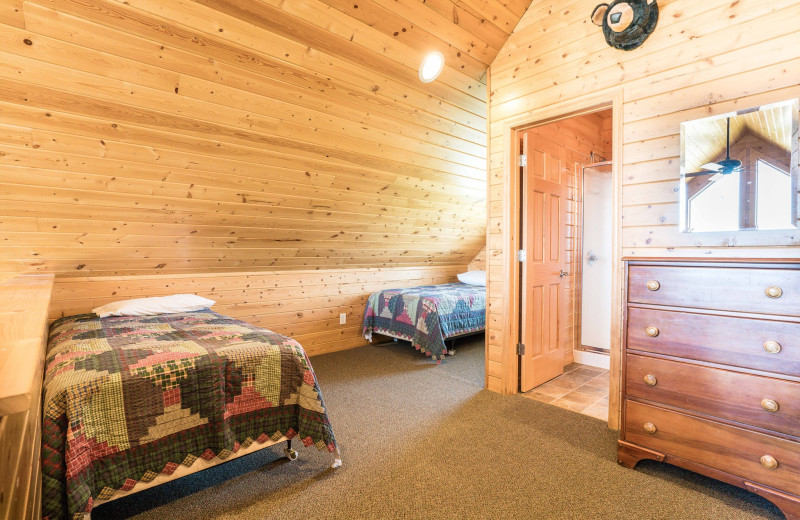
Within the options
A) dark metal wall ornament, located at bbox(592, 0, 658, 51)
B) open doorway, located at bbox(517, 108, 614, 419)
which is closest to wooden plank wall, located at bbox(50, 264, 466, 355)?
open doorway, located at bbox(517, 108, 614, 419)

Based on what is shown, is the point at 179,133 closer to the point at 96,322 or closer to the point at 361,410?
the point at 96,322

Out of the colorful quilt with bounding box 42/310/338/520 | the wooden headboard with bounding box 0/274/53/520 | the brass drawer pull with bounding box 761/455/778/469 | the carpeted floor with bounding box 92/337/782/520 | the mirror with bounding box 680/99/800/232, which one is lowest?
the carpeted floor with bounding box 92/337/782/520

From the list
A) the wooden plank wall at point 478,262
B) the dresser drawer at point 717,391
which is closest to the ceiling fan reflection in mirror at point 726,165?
the dresser drawer at point 717,391

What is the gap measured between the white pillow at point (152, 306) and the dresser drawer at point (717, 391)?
286cm

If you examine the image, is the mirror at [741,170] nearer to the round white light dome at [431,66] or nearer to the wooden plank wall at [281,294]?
the round white light dome at [431,66]

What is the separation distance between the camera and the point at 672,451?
1.82 m

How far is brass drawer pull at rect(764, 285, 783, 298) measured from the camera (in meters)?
1.54

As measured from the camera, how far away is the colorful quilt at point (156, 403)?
1.44 m

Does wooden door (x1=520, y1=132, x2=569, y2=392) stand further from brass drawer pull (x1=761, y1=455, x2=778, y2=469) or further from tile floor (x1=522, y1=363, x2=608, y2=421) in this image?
brass drawer pull (x1=761, y1=455, x2=778, y2=469)

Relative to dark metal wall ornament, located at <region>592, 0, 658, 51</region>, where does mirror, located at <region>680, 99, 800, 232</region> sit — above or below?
below

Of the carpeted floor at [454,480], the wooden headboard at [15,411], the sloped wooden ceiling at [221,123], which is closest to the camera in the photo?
the wooden headboard at [15,411]

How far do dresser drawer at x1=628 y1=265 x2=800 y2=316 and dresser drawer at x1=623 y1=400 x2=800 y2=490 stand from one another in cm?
49

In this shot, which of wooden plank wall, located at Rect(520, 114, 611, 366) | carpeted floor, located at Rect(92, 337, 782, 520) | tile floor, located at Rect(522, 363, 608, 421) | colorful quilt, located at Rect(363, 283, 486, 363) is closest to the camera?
carpeted floor, located at Rect(92, 337, 782, 520)

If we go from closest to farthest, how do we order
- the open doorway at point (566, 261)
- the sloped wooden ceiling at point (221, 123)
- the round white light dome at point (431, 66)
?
the sloped wooden ceiling at point (221, 123), the round white light dome at point (431, 66), the open doorway at point (566, 261)
